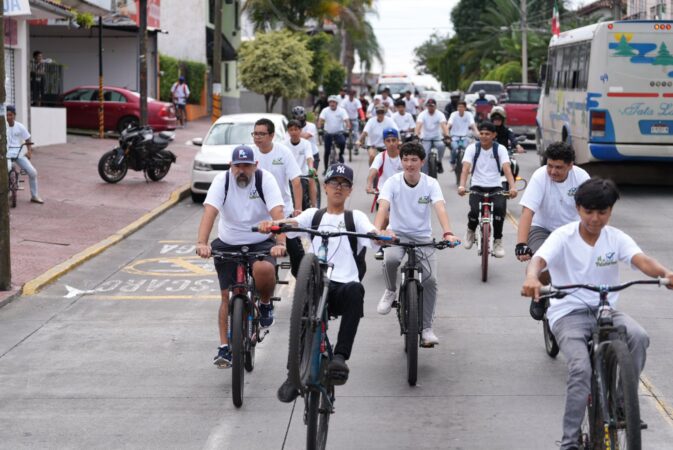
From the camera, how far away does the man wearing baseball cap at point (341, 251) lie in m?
7.36

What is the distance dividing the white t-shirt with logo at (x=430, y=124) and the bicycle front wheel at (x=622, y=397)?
1594 cm

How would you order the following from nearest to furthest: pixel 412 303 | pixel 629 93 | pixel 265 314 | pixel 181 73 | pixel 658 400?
pixel 658 400
pixel 412 303
pixel 265 314
pixel 629 93
pixel 181 73

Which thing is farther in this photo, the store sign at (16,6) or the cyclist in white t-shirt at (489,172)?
the store sign at (16,6)

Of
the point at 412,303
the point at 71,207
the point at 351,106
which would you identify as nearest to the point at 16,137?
the point at 71,207

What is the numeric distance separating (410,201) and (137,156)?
14365mm

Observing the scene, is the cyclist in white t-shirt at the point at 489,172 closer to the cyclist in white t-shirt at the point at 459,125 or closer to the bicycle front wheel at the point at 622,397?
the bicycle front wheel at the point at 622,397

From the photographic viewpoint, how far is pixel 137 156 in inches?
913

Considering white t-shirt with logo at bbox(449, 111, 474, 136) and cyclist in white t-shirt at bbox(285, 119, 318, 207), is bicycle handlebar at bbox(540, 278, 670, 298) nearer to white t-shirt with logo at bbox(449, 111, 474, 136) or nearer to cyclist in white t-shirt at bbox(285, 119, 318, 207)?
cyclist in white t-shirt at bbox(285, 119, 318, 207)

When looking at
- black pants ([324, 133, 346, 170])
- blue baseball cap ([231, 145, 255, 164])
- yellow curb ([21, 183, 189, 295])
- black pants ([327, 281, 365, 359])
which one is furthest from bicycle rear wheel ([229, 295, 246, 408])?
black pants ([324, 133, 346, 170])

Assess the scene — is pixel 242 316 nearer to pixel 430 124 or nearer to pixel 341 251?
pixel 341 251

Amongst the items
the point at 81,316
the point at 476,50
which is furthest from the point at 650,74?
the point at 476,50

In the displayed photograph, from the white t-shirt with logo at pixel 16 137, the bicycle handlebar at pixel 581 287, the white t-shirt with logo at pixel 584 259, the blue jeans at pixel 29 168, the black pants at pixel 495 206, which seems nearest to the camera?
the bicycle handlebar at pixel 581 287

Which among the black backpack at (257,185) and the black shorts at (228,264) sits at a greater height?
the black backpack at (257,185)

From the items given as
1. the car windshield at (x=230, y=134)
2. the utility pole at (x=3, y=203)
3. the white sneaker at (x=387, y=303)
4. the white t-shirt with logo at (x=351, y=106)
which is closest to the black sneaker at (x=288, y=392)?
the white sneaker at (x=387, y=303)
